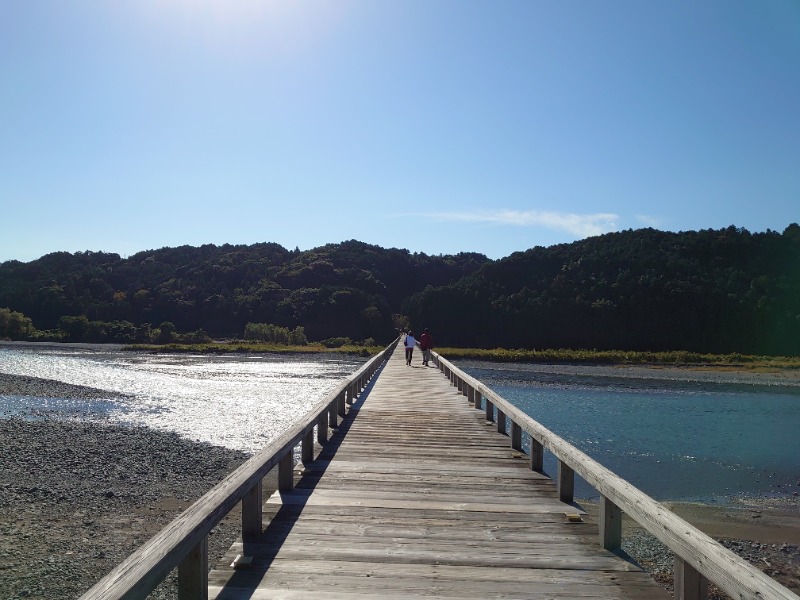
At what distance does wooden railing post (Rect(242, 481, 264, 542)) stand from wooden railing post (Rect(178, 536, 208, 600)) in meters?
0.91

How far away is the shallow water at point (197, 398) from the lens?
18.1 meters

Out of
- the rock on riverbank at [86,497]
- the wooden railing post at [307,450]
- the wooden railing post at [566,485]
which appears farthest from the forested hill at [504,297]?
the wooden railing post at [307,450]

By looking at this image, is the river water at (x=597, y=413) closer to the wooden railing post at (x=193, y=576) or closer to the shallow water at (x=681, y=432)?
the shallow water at (x=681, y=432)

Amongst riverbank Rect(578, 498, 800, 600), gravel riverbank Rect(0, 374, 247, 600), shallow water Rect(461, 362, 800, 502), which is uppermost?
gravel riverbank Rect(0, 374, 247, 600)

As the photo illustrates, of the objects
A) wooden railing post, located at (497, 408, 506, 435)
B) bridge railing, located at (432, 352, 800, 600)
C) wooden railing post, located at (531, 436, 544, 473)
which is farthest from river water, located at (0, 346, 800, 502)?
bridge railing, located at (432, 352, 800, 600)

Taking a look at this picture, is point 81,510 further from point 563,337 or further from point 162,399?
point 563,337

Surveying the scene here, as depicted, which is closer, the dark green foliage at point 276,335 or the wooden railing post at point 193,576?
the wooden railing post at point 193,576

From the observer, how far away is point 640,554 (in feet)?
27.1

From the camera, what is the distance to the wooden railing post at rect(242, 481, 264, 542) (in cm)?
382

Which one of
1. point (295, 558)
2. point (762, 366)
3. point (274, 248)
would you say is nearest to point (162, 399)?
point (295, 558)

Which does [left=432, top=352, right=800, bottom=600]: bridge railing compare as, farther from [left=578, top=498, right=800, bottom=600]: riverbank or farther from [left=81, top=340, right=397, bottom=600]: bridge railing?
[left=578, top=498, right=800, bottom=600]: riverbank

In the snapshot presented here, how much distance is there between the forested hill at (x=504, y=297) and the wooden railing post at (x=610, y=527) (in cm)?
7228

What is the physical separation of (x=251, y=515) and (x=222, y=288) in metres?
109

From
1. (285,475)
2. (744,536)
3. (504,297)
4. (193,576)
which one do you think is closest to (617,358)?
(504,297)
